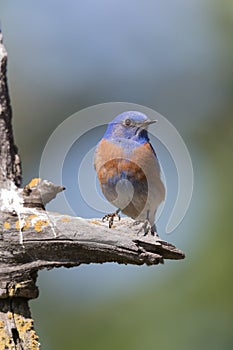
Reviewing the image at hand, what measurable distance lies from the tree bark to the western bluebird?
21 cm

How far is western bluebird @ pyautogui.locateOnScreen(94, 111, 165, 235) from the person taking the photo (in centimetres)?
256

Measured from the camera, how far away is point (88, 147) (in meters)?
2.53

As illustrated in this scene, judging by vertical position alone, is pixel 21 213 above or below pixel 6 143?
below

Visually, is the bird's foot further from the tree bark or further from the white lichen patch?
the white lichen patch

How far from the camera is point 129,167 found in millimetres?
2684

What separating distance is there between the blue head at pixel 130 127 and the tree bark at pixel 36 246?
13.5 inches

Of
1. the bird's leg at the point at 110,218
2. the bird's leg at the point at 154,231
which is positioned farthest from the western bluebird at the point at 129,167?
the bird's leg at the point at 154,231

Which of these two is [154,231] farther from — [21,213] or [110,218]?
[21,213]

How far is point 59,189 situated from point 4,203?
0.17 m

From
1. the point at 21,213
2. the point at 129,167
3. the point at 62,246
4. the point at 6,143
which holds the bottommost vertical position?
the point at 62,246

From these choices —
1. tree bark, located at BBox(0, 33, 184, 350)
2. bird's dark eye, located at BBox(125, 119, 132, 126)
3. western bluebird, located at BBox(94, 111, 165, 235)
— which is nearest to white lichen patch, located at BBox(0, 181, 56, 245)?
tree bark, located at BBox(0, 33, 184, 350)

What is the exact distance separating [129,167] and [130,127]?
0.12 m

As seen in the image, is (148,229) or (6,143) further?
(6,143)

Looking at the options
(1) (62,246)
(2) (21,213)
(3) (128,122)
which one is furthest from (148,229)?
→ (3) (128,122)
